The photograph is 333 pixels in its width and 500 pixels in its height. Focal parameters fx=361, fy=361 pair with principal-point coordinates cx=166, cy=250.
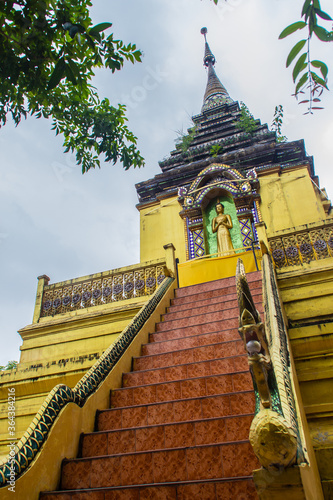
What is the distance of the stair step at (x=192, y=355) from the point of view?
178 inches

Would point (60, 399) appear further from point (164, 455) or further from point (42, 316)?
point (42, 316)

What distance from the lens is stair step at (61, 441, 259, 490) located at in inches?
112

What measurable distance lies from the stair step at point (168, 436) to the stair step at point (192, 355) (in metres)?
1.23

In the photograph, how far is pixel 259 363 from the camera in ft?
8.11

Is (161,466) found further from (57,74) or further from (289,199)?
(289,199)

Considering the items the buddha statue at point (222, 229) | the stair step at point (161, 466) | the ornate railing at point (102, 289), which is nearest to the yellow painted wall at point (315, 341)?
the stair step at point (161, 466)

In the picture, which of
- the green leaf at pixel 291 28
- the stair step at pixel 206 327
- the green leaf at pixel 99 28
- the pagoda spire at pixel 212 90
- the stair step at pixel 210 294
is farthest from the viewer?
the pagoda spire at pixel 212 90

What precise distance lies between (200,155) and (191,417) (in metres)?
11.3

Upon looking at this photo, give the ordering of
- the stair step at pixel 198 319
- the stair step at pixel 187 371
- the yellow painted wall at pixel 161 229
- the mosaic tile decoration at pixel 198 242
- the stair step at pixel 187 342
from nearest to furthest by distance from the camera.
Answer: the stair step at pixel 187 371 → the stair step at pixel 187 342 → the stair step at pixel 198 319 → the mosaic tile decoration at pixel 198 242 → the yellow painted wall at pixel 161 229

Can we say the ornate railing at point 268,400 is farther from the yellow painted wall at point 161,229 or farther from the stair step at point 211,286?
the yellow painted wall at point 161,229

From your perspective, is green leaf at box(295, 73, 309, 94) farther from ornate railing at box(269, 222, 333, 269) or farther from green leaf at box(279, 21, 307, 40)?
ornate railing at box(269, 222, 333, 269)

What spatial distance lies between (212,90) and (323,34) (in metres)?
20.6

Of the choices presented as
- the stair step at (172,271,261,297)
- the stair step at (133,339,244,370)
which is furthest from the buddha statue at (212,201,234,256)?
the stair step at (133,339,244,370)

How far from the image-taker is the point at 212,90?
68.4ft
